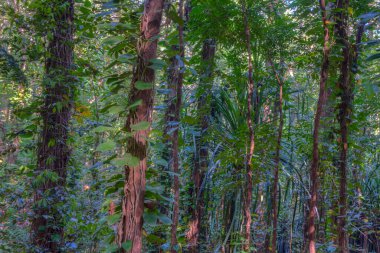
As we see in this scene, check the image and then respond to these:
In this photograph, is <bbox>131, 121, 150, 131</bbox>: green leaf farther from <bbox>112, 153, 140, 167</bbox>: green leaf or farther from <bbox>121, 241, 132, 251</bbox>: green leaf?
<bbox>121, 241, 132, 251</bbox>: green leaf

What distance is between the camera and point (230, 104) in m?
3.50

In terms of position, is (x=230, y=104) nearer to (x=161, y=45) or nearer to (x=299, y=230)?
(x=299, y=230)

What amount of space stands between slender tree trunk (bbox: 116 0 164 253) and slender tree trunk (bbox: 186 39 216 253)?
6.29 feet

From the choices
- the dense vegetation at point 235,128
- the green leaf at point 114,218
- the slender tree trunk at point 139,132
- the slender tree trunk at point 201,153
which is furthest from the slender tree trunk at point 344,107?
the green leaf at point 114,218

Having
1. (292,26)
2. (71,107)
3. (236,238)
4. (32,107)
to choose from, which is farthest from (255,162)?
(32,107)

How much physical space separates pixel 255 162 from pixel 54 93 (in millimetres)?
1975

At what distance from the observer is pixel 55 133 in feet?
11.6

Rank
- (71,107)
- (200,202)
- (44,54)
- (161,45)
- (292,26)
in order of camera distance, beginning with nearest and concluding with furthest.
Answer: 1. (161,45)
2. (292,26)
3. (44,54)
4. (71,107)
5. (200,202)

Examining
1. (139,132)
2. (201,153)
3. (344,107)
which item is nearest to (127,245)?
(139,132)

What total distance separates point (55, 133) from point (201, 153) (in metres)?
1.51

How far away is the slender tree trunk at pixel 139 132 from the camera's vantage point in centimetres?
136

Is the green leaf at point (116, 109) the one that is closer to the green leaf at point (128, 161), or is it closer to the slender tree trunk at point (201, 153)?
the green leaf at point (128, 161)

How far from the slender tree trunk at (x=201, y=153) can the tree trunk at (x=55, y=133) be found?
4.10 ft

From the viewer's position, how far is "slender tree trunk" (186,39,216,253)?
3543 mm
